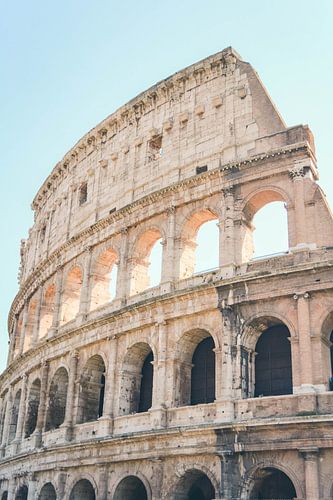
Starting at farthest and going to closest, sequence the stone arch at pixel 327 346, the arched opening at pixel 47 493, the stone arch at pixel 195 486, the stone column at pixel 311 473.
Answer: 1. the arched opening at pixel 47 493
2. the stone arch at pixel 195 486
3. the stone arch at pixel 327 346
4. the stone column at pixel 311 473

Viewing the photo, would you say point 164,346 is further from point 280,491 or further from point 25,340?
A: point 25,340

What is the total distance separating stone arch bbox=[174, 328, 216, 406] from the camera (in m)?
18.3

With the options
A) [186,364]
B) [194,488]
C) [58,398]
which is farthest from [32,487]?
[186,364]

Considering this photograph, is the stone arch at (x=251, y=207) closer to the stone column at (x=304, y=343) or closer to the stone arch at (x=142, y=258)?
the stone column at (x=304, y=343)

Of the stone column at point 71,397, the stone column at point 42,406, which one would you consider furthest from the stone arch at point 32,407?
the stone column at point 71,397

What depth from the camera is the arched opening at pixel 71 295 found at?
24.8 m

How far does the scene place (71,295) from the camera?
25.1 metres

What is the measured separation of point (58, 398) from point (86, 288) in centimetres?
409

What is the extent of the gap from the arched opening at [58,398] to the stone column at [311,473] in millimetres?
10778

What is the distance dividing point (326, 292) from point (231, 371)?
10.4 feet

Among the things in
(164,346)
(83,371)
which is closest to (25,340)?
(83,371)

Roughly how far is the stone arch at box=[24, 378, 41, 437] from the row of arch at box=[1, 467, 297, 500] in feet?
11.1

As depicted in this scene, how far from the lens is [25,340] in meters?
28.5

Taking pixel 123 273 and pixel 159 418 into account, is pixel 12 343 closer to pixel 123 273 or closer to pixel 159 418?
pixel 123 273
